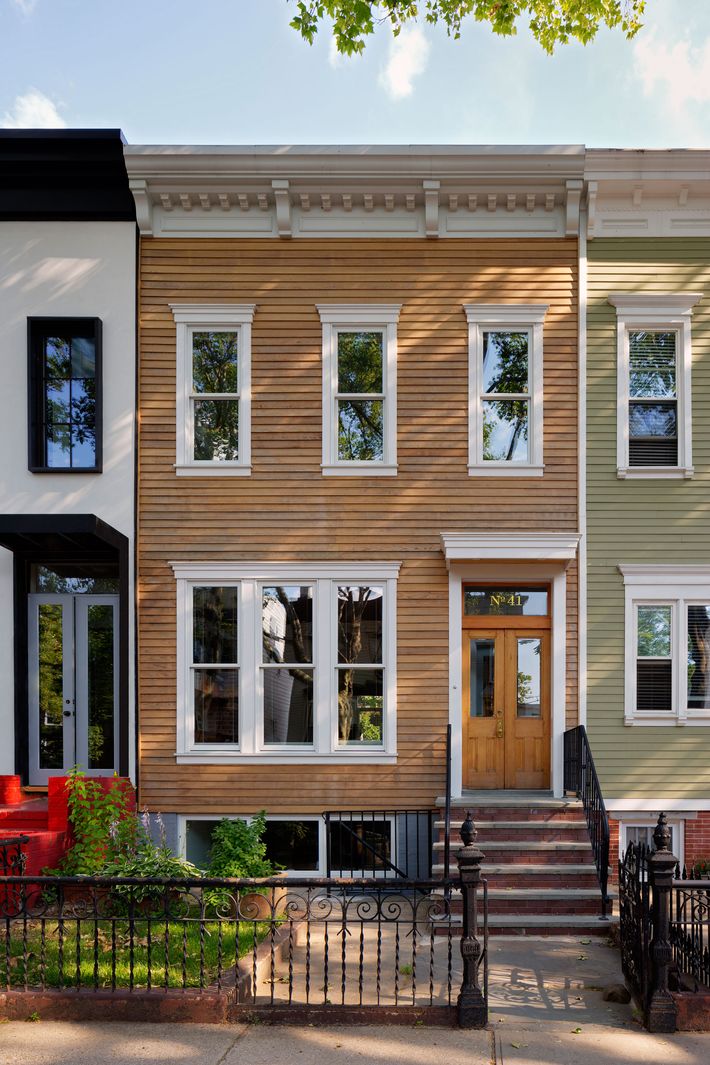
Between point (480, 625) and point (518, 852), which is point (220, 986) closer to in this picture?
point (518, 852)

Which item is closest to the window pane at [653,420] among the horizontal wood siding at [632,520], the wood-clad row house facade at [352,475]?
the horizontal wood siding at [632,520]

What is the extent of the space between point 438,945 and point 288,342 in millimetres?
7679

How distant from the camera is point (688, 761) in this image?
1090 cm

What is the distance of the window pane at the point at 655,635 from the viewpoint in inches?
440

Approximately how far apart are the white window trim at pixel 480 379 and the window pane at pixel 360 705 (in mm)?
3148

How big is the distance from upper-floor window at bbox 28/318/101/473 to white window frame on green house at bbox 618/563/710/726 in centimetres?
758

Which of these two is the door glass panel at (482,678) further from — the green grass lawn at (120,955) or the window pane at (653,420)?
the green grass lawn at (120,955)

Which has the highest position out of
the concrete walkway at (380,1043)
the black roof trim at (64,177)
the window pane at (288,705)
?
the black roof trim at (64,177)

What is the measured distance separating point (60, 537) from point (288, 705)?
3.76 m

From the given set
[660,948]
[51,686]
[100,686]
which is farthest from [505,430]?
[51,686]

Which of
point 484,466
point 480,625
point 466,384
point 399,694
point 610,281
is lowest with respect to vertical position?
point 399,694

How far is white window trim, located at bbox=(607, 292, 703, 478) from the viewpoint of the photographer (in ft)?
36.9

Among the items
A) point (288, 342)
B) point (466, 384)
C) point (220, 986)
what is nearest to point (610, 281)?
point (466, 384)

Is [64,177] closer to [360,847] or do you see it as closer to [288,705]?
[288,705]
